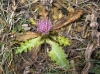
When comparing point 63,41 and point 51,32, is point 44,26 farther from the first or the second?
point 63,41

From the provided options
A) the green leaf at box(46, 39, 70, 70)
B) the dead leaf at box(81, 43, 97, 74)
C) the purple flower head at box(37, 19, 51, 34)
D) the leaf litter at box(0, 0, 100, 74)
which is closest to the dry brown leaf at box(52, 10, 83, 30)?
the leaf litter at box(0, 0, 100, 74)

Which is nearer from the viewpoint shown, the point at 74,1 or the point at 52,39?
the point at 52,39

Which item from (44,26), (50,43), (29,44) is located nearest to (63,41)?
(50,43)

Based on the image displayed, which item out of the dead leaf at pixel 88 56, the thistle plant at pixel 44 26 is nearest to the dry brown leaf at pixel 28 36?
the thistle plant at pixel 44 26

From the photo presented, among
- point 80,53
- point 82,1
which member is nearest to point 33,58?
point 80,53

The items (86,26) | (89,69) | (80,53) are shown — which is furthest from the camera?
(86,26)

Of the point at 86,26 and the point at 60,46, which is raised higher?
the point at 86,26

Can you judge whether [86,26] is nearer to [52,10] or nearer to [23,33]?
[52,10]
